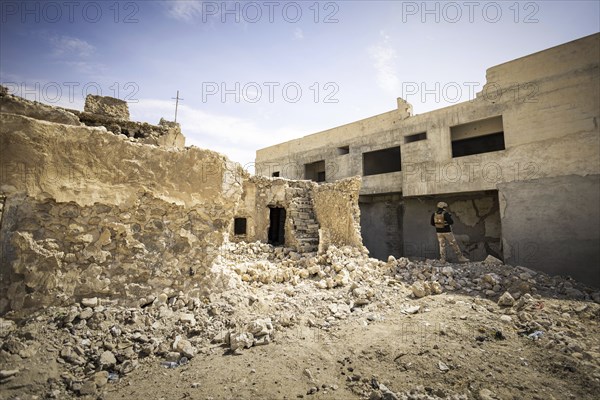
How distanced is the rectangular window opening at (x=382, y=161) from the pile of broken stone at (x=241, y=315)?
7567 millimetres

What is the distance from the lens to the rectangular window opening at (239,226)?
9688 millimetres

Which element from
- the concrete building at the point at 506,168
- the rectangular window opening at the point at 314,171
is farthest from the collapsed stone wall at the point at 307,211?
the rectangular window opening at the point at 314,171

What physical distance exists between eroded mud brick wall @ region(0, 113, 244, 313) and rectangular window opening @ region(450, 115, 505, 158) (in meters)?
9.98

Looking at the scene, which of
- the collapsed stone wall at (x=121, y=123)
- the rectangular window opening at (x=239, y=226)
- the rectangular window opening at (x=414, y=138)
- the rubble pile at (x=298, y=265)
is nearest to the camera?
the rubble pile at (x=298, y=265)

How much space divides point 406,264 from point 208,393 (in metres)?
5.43

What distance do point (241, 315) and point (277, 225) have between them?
794 cm

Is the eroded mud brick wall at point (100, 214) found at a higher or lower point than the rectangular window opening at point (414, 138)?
lower

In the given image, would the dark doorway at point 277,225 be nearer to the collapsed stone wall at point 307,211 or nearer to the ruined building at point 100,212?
the collapsed stone wall at point 307,211

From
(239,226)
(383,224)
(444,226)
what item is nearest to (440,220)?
(444,226)

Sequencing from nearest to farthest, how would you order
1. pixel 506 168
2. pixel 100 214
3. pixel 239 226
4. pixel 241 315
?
1. pixel 100 214
2. pixel 241 315
3. pixel 506 168
4. pixel 239 226

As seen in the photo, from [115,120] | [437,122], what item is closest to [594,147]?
[437,122]

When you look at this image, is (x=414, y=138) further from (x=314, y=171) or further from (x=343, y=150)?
(x=314, y=171)

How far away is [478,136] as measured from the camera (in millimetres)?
10672

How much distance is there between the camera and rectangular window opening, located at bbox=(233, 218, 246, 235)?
9688 millimetres
